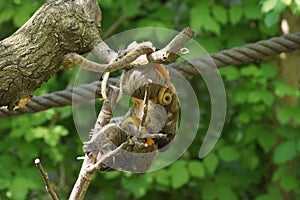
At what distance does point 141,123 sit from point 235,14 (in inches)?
69.4

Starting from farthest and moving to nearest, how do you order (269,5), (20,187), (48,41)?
(20,187) < (269,5) < (48,41)

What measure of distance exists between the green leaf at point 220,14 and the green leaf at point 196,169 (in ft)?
1.84

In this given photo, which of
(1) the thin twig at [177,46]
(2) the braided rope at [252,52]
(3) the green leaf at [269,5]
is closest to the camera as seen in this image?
(1) the thin twig at [177,46]

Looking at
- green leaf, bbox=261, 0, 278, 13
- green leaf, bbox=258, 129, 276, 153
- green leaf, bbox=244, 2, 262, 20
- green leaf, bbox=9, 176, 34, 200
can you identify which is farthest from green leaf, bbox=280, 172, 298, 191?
green leaf, bbox=9, 176, 34, 200

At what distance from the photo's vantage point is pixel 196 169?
2.56 m

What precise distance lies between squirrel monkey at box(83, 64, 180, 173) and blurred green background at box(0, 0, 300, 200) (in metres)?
1.44

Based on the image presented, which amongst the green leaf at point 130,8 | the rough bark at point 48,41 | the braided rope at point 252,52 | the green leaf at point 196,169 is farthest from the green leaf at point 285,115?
the rough bark at point 48,41

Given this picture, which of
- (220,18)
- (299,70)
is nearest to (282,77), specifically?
(299,70)

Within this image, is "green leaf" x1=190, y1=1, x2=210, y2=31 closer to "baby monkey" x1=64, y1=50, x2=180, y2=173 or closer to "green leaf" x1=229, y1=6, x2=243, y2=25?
"green leaf" x1=229, y1=6, x2=243, y2=25

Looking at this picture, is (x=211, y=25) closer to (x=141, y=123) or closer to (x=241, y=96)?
(x=241, y=96)

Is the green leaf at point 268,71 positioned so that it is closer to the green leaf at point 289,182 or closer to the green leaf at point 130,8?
the green leaf at point 289,182

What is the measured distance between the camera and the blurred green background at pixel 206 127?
2.45 m

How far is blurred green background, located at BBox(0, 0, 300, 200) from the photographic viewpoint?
2449 millimetres

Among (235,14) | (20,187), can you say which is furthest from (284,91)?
(20,187)
